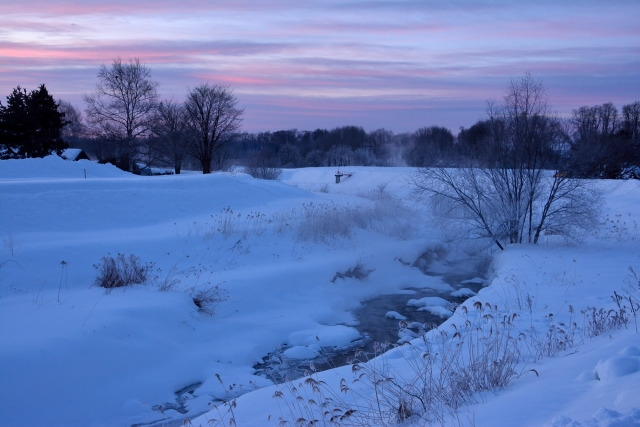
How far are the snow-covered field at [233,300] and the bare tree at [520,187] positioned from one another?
1.04 m

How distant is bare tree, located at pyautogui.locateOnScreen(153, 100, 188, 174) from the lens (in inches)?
1772

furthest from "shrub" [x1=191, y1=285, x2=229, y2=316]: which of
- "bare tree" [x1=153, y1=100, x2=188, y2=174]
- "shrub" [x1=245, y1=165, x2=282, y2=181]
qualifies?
"bare tree" [x1=153, y1=100, x2=188, y2=174]

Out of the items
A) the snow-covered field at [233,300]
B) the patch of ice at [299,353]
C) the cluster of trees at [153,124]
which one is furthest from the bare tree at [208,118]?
the patch of ice at [299,353]

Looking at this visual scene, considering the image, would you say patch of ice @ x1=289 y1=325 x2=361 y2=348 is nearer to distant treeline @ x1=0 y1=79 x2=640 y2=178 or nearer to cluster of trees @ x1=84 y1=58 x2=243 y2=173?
distant treeline @ x1=0 y1=79 x2=640 y2=178

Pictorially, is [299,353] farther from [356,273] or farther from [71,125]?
[71,125]

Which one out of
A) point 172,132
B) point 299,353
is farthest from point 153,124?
point 299,353

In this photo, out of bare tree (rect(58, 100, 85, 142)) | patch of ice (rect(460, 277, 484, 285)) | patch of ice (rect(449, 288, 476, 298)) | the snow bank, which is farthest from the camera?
bare tree (rect(58, 100, 85, 142))

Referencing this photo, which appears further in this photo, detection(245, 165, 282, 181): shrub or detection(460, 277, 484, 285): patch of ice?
detection(245, 165, 282, 181): shrub

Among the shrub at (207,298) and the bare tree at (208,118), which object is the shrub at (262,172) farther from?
the shrub at (207,298)

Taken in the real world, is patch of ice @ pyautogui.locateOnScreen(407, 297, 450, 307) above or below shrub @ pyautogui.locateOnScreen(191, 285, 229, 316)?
below

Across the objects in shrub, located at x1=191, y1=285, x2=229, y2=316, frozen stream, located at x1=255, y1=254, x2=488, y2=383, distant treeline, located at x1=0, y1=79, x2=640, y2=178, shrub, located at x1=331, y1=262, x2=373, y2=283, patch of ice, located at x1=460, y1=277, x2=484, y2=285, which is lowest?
frozen stream, located at x1=255, y1=254, x2=488, y2=383

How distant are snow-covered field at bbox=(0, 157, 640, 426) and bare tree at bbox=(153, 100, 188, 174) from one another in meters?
22.4

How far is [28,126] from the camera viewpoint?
36562 millimetres

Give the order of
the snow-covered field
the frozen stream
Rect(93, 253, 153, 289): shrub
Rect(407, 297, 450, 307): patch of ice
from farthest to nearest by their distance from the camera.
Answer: Rect(407, 297, 450, 307): patch of ice < Rect(93, 253, 153, 289): shrub < the frozen stream < the snow-covered field
